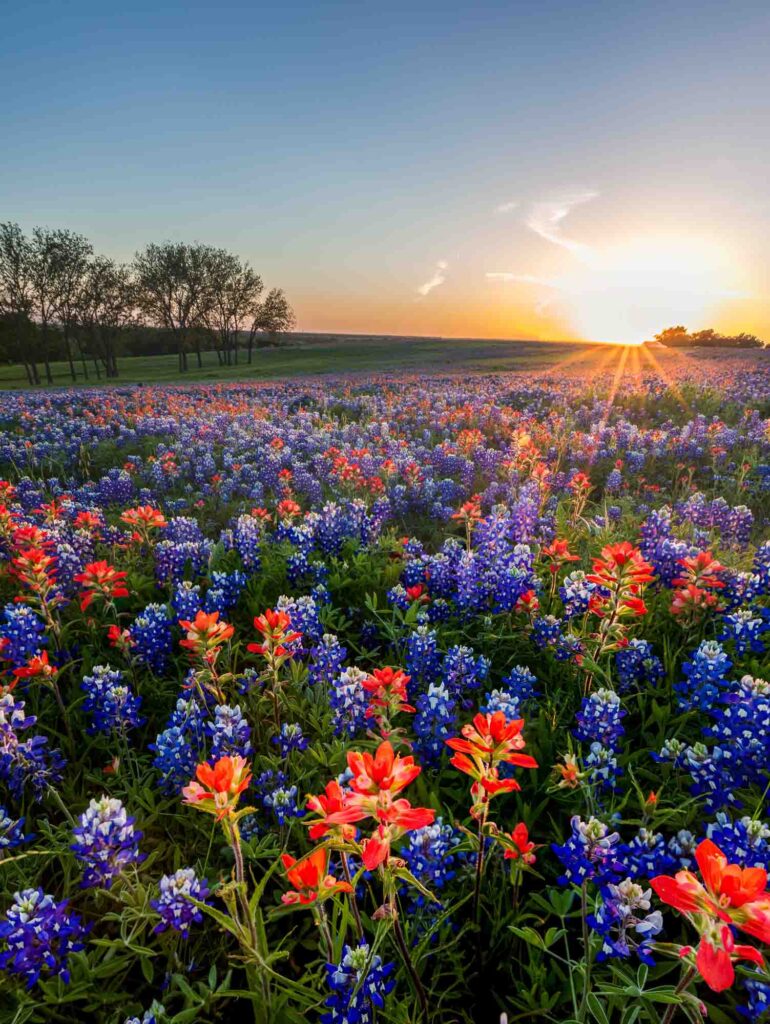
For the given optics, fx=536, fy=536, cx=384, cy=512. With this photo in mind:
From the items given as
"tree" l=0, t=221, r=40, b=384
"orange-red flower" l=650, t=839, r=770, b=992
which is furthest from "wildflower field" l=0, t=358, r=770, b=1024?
"tree" l=0, t=221, r=40, b=384

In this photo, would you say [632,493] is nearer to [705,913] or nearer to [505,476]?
[505,476]

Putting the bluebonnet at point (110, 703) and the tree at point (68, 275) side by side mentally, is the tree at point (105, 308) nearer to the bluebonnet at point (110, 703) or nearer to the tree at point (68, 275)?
the tree at point (68, 275)

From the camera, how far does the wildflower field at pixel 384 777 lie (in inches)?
64.3

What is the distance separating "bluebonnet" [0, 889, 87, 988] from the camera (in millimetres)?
1771

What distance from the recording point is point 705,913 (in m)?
1.13

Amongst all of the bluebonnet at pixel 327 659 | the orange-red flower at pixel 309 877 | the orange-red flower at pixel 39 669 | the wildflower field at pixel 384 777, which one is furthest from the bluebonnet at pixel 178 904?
the orange-red flower at pixel 39 669

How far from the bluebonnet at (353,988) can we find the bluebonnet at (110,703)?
174 centimetres

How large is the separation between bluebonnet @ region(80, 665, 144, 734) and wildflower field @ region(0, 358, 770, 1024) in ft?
0.05

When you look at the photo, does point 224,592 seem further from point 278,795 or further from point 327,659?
point 278,795

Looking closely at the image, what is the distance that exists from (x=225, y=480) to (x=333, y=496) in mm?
1872

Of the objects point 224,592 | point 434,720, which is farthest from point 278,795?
point 224,592

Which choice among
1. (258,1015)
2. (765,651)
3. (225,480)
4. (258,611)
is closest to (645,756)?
(765,651)

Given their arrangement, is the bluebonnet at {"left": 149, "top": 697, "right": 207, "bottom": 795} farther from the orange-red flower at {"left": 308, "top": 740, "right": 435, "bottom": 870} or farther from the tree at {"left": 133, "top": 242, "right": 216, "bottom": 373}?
the tree at {"left": 133, "top": 242, "right": 216, "bottom": 373}

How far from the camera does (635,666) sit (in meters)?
3.20
